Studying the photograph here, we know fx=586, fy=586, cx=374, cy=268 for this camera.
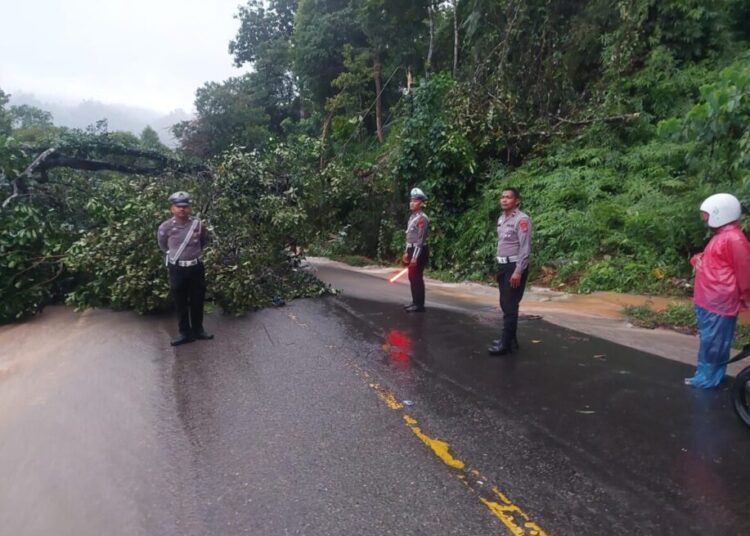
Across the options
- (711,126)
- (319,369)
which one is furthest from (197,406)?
(711,126)

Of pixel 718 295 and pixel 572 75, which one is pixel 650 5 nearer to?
pixel 572 75

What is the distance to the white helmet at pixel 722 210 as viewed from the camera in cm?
470

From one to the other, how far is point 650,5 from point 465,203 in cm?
605

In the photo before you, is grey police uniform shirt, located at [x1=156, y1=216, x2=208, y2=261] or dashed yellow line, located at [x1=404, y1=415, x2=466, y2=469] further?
grey police uniform shirt, located at [x1=156, y1=216, x2=208, y2=261]

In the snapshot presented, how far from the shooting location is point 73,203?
1005cm

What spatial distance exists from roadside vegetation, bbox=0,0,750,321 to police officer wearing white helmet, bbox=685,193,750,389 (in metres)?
1.26

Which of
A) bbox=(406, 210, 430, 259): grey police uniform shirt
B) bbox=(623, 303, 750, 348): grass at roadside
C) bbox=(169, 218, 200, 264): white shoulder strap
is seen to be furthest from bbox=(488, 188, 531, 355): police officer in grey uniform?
bbox=(169, 218, 200, 264): white shoulder strap

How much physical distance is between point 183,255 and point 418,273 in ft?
10.8

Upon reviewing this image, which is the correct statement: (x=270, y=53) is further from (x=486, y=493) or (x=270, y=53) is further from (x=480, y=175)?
(x=486, y=493)

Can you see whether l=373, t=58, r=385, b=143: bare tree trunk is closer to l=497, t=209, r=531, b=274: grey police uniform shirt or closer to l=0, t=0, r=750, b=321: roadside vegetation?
l=0, t=0, r=750, b=321: roadside vegetation

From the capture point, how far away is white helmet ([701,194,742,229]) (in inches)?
185

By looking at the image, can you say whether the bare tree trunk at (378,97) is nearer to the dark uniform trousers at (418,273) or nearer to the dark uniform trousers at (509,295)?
the dark uniform trousers at (418,273)

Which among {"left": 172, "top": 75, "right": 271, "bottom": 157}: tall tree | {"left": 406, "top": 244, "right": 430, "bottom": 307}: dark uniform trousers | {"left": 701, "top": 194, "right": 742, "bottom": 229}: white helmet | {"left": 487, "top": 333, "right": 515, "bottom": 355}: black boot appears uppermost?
{"left": 172, "top": 75, "right": 271, "bottom": 157}: tall tree

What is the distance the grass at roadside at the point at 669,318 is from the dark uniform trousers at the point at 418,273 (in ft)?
9.43
